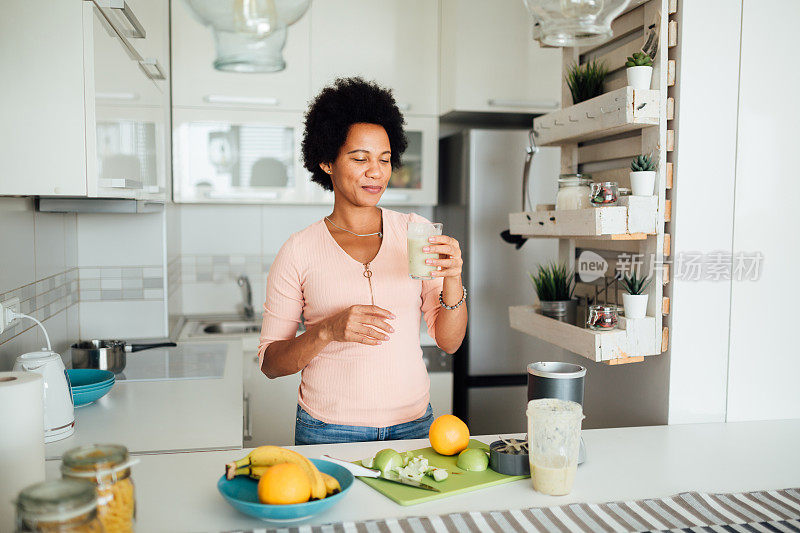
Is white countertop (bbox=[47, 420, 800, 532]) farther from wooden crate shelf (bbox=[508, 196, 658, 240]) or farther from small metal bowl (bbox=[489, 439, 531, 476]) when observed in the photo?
wooden crate shelf (bbox=[508, 196, 658, 240])

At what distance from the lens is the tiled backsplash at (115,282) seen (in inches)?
109

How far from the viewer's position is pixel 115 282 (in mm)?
2799

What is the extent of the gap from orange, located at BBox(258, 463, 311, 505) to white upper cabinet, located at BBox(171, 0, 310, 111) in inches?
91.1

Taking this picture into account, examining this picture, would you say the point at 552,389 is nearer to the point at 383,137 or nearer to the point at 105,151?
the point at 383,137

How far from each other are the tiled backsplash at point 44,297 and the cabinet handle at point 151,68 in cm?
76

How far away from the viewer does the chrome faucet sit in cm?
340

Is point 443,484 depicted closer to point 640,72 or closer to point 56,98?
point 640,72

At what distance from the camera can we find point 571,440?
3.99 ft

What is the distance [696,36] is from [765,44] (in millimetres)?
201

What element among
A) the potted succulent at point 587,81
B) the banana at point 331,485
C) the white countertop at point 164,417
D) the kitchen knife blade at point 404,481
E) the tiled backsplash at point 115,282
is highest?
the potted succulent at point 587,81

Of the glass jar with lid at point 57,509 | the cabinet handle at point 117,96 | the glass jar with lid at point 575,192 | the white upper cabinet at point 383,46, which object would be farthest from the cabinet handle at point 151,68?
the glass jar with lid at point 57,509

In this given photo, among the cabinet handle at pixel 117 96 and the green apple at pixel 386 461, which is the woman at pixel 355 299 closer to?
the green apple at pixel 386 461

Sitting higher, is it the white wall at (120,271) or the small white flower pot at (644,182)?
the small white flower pot at (644,182)

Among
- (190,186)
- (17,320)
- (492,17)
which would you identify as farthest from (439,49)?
(17,320)
